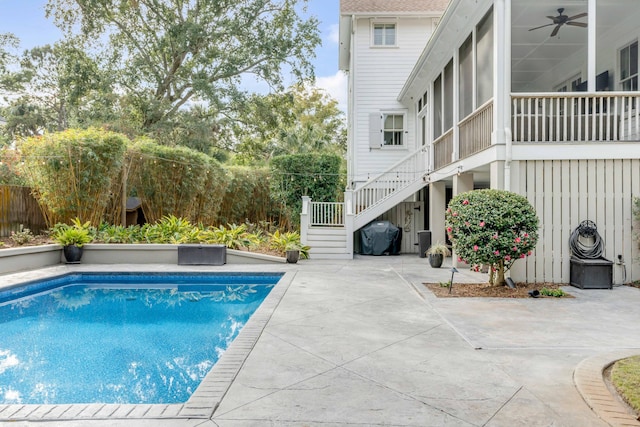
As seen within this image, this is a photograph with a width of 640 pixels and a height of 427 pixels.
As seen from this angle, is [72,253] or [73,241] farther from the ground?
[73,241]

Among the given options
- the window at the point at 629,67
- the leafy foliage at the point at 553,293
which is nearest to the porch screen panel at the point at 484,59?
the window at the point at 629,67

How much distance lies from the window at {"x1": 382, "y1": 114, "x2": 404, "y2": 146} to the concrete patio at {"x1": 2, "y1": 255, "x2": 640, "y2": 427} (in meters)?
8.83

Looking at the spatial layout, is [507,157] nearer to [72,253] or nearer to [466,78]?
[466,78]

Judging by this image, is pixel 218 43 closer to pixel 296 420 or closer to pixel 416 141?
pixel 416 141

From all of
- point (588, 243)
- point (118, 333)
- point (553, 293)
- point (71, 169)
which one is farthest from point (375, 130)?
point (118, 333)

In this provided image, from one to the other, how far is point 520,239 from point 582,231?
5.22 ft

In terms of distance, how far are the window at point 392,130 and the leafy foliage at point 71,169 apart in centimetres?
810

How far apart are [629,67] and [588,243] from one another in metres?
4.25

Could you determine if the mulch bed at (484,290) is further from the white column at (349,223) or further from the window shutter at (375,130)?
the window shutter at (375,130)

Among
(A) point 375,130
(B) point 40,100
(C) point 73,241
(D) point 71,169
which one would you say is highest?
(B) point 40,100

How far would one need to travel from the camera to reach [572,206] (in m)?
7.03

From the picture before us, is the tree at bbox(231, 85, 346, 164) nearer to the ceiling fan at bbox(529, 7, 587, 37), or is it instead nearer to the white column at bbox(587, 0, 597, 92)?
the ceiling fan at bbox(529, 7, 587, 37)

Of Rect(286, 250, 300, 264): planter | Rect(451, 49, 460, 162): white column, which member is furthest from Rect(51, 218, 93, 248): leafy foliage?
Rect(451, 49, 460, 162): white column

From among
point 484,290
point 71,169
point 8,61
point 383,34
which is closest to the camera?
point 484,290
